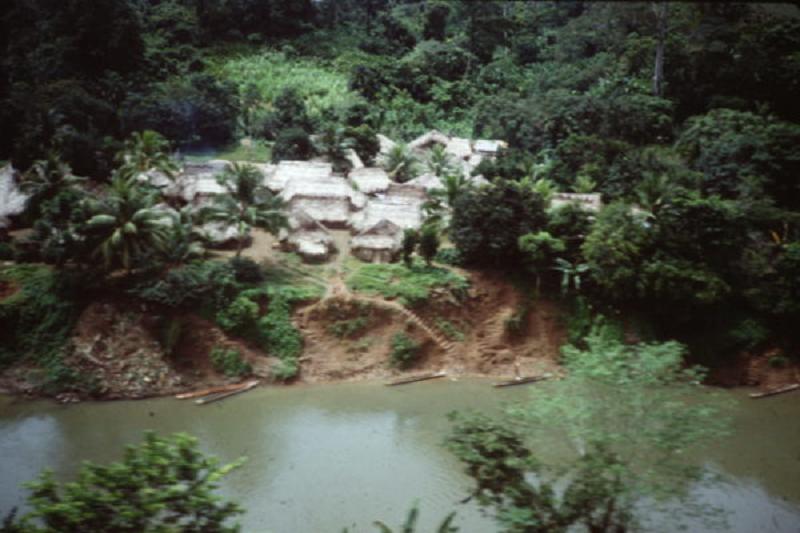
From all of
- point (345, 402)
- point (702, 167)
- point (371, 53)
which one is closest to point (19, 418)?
point (345, 402)

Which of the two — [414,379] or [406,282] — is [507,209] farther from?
[414,379]

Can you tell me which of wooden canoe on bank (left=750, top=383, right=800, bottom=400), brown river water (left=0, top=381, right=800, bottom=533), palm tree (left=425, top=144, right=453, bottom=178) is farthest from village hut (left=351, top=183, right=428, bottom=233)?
wooden canoe on bank (left=750, top=383, right=800, bottom=400)

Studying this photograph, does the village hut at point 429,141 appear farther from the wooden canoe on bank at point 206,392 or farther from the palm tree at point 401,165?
the wooden canoe on bank at point 206,392

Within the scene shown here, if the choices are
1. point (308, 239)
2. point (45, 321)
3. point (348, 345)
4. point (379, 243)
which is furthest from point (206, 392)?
point (379, 243)

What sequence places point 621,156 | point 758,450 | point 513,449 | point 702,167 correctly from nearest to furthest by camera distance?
point 513,449, point 758,450, point 702,167, point 621,156

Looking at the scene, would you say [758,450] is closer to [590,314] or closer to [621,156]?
[590,314]

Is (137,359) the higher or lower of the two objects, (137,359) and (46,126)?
the lower
